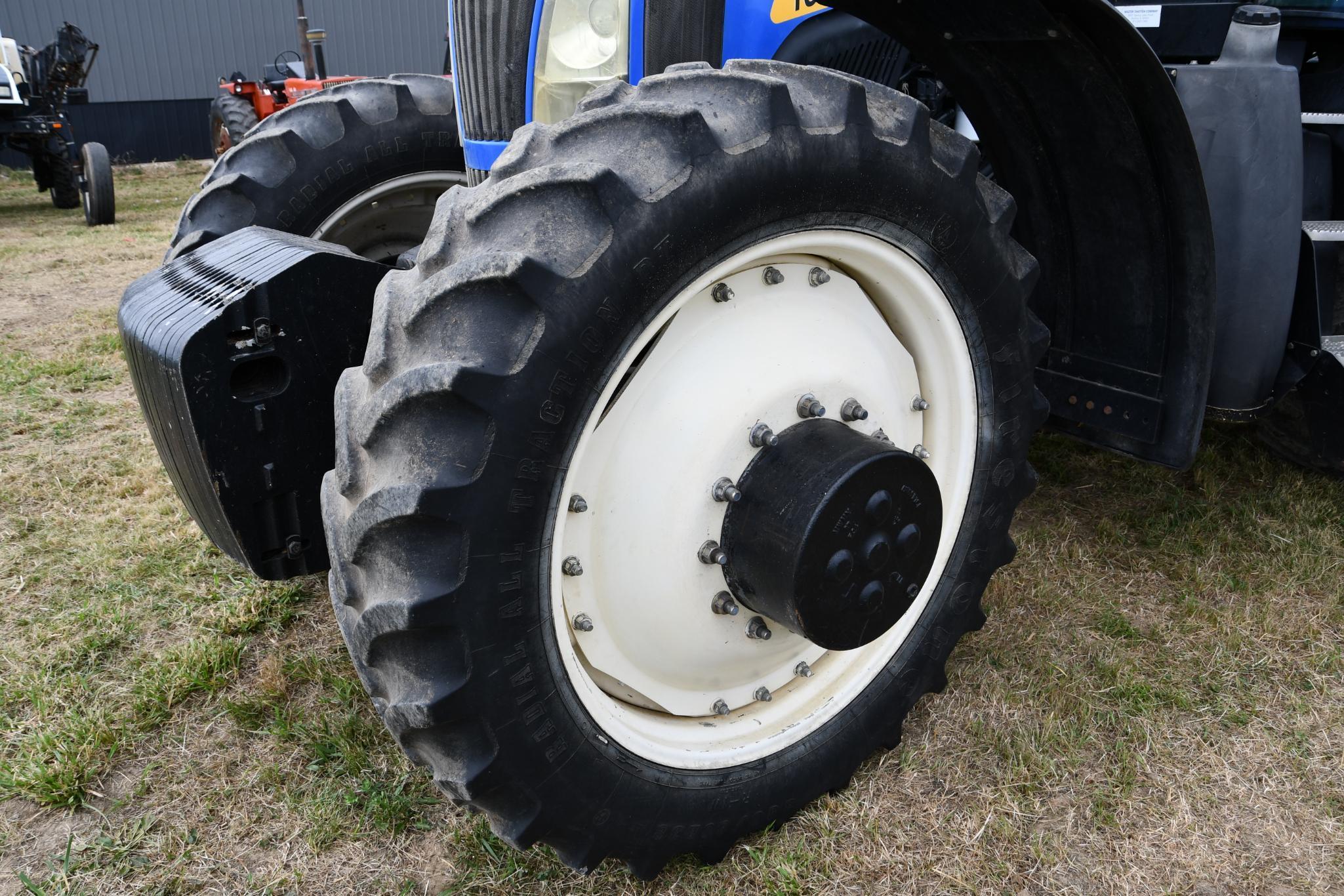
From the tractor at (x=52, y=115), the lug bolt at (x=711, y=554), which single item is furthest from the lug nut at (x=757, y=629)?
the tractor at (x=52, y=115)

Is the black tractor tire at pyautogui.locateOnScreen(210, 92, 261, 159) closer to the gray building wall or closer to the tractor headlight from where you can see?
the gray building wall

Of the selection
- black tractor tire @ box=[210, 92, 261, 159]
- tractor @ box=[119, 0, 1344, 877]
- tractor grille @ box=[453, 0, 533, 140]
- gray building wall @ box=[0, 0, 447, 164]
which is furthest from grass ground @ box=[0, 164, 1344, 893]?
gray building wall @ box=[0, 0, 447, 164]

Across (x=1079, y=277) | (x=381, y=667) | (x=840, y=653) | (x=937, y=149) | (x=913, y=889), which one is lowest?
(x=913, y=889)

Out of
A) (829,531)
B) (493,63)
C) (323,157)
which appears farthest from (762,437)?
(323,157)

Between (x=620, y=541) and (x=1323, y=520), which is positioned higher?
(x=620, y=541)

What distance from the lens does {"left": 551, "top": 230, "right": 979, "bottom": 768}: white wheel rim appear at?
157 cm

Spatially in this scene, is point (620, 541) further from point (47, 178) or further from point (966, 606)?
point (47, 178)

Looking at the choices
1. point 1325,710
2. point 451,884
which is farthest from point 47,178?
point 1325,710

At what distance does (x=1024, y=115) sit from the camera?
204 centimetres

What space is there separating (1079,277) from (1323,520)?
1.55m

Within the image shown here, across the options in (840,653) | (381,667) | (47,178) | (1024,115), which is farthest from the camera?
(47,178)

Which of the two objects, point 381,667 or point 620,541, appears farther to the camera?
point 620,541

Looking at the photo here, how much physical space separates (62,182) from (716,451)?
38.8 feet

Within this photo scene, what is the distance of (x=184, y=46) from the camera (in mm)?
15672
